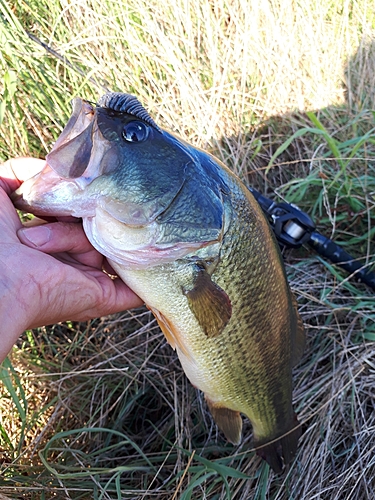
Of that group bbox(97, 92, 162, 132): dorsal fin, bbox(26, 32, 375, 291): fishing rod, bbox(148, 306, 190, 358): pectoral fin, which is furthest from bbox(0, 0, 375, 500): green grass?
bbox(97, 92, 162, 132): dorsal fin

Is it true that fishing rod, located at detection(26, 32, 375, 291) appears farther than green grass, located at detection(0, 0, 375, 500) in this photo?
Yes

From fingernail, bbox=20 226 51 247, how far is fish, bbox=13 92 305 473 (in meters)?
0.12

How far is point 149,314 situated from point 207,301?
1.18m

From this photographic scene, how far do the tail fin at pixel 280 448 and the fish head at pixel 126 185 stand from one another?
1.15 m

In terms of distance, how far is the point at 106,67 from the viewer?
2.65m

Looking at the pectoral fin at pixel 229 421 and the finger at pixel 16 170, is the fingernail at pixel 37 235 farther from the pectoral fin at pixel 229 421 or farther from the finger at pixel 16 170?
the pectoral fin at pixel 229 421

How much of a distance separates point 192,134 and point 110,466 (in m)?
2.10

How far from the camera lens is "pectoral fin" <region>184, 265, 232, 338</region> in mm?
1433

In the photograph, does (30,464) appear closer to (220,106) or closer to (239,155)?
(239,155)

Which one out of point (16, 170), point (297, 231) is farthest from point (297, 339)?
point (16, 170)

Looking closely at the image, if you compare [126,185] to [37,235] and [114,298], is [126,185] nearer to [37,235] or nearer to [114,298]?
[37,235]

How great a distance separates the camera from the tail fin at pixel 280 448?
2000mm

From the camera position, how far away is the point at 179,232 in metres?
1.38

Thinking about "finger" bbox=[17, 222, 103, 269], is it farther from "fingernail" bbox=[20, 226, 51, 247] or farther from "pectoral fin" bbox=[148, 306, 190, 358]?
"pectoral fin" bbox=[148, 306, 190, 358]
